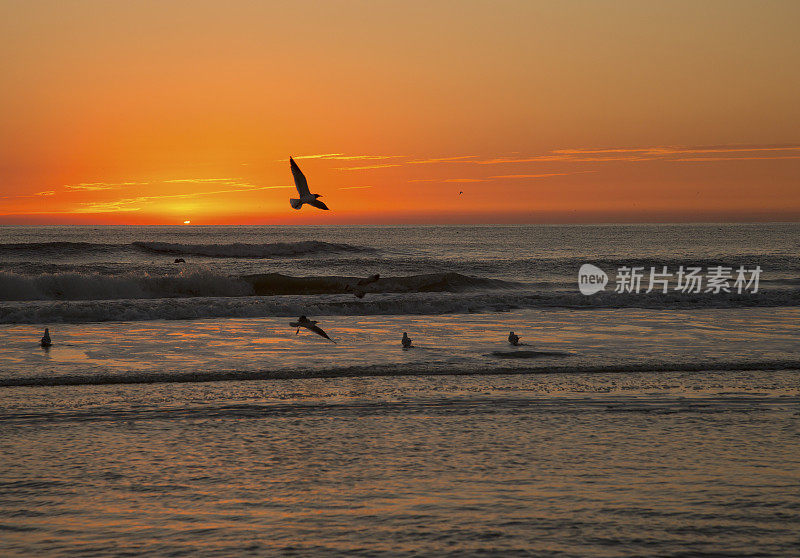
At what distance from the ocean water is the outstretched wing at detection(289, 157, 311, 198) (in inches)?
115

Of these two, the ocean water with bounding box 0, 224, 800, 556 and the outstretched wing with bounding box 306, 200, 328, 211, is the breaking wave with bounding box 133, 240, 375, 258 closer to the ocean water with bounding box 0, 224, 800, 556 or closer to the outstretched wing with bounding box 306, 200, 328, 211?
the ocean water with bounding box 0, 224, 800, 556

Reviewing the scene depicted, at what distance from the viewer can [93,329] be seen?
18281 mm

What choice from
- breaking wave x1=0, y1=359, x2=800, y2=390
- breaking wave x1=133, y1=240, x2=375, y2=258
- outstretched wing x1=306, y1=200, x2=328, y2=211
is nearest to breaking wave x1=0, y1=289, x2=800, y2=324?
outstretched wing x1=306, y1=200, x2=328, y2=211

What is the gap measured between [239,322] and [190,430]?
11.3 meters

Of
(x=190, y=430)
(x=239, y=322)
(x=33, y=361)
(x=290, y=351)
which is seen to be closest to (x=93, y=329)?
(x=239, y=322)

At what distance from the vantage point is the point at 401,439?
26.7 ft

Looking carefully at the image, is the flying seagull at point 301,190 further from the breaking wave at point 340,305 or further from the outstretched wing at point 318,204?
the breaking wave at point 340,305

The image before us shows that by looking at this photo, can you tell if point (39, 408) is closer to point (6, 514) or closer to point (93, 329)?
point (6, 514)

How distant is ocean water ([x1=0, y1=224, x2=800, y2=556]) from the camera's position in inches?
223

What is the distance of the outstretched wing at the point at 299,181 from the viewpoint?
1306 centimetres

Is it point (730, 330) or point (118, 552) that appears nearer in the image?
point (118, 552)

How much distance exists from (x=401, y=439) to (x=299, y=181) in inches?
247

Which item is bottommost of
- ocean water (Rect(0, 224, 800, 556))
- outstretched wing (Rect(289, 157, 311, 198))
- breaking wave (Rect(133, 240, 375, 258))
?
ocean water (Rect(0, 224, 800, 556))

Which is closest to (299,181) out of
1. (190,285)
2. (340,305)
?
(340,305)
